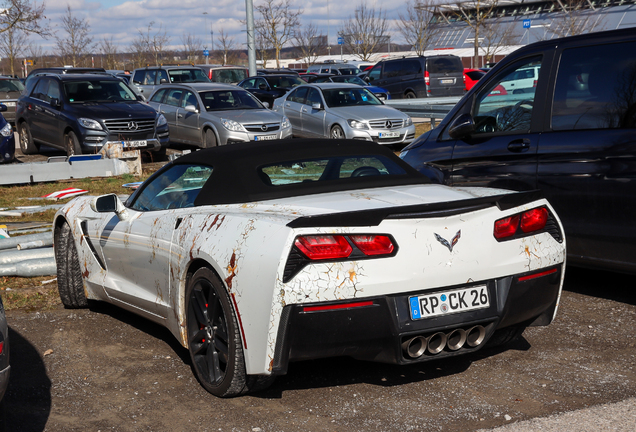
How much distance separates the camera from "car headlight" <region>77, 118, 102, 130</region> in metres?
14.7

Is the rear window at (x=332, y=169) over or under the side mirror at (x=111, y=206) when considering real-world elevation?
over

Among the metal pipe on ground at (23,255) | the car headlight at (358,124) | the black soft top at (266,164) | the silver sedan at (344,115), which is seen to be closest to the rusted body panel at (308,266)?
the black soft top at (266,164)

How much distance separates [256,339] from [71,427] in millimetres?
1008

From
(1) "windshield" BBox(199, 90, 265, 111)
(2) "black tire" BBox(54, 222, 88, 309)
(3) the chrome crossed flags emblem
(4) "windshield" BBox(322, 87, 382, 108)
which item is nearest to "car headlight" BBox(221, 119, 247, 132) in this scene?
(1) "windshield" BBox(199, 90, 265, 111)

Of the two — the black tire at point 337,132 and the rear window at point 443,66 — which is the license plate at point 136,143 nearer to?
the black tire at point 337,132

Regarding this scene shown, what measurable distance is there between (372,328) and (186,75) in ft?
70.3

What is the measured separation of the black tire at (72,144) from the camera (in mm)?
14828

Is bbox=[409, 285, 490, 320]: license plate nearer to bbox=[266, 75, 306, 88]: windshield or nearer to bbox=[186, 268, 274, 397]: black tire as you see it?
bbox=[186, 268, 274, 397]: black tire

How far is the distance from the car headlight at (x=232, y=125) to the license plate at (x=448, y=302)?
42.2 ft

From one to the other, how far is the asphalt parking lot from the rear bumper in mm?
306

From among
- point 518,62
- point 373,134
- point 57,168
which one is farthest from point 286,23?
point 518,62

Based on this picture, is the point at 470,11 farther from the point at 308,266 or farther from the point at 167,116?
the point at 308,266

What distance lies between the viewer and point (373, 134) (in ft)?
54.1

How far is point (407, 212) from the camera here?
358cm
